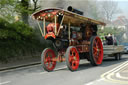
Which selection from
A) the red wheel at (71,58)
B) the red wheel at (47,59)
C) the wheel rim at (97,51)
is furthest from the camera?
the wheel rim at (97,51)

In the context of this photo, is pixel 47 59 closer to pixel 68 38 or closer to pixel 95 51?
pixel 68 38

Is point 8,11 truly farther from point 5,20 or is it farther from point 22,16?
point 22,16

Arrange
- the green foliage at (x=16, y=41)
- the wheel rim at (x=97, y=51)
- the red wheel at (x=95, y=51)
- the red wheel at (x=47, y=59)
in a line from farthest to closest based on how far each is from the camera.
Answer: the green foliage at (x=16, y=41) < the wheel rim at (x=97, y=51) < the red wheel at (x=95, y=51) < the red wheel at (x=47, y=59)

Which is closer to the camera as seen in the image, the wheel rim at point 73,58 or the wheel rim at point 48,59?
the wheel rim at point 73,58

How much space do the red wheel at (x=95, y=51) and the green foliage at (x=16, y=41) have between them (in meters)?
4.92

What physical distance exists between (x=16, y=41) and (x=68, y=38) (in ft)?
16.3

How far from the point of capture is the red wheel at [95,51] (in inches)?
369

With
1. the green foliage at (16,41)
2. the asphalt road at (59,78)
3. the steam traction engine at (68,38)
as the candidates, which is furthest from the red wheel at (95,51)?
the green foliage at (16,41)

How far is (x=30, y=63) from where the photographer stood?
12.7 meters

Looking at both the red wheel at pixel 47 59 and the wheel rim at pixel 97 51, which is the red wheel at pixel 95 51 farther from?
the red wheel at pixel 47 59

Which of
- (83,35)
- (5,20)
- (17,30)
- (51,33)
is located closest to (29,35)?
(17,30)

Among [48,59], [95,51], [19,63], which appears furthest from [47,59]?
[19,63]

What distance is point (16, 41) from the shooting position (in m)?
12.4

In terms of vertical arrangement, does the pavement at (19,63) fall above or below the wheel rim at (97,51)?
below
